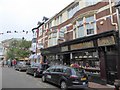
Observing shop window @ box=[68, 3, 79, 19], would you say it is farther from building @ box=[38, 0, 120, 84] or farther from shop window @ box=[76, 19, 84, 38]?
shop window @ box=[76, 19, 84, 38]

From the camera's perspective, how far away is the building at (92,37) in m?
16.3

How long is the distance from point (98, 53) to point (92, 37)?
146cm

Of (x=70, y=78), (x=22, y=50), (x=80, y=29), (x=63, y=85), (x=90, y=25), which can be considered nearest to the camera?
(x=70, y=78)

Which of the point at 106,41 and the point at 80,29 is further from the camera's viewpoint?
the point at 80,29

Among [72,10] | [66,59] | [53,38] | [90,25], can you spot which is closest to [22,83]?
[90,25]

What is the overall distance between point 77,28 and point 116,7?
21.8 feet

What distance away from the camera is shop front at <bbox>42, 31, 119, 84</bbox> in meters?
16.0

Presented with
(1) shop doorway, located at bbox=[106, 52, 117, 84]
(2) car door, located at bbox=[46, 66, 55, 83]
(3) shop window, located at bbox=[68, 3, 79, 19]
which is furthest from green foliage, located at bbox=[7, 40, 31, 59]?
(1) shop doorway, located at bbox=[106, 52, 117, 84]

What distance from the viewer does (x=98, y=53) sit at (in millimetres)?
17625

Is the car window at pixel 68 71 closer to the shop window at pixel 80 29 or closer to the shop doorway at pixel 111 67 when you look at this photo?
the shop doorway at pixel 111 67

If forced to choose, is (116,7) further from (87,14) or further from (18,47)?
(18,47)

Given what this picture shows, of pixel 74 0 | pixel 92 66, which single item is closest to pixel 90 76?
pixel 92 66

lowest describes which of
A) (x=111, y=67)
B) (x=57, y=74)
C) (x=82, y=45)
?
(x=57, y=74)

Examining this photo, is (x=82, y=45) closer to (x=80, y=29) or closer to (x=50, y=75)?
(x=80, y=29)
